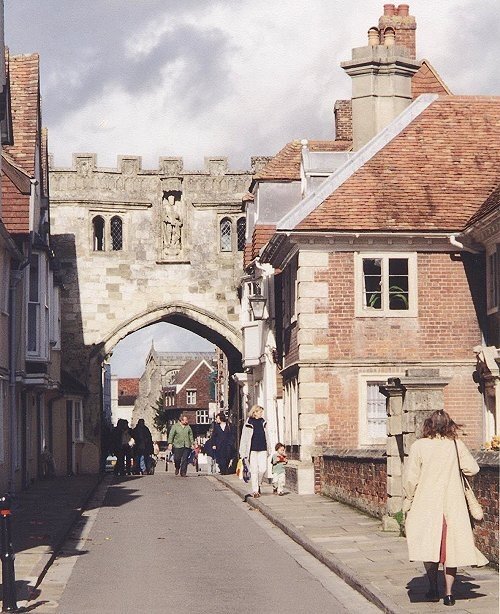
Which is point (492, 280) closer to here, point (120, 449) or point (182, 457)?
point (182, 457)

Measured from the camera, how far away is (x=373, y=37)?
104ft

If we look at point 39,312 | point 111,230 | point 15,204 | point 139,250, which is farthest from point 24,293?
point 139,250

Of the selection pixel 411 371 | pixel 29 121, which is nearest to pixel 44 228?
pixel 29 121

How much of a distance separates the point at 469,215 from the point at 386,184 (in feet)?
5.78

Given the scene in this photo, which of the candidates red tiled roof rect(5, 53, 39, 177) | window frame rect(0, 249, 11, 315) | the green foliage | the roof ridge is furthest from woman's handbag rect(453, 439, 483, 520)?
the green foliage

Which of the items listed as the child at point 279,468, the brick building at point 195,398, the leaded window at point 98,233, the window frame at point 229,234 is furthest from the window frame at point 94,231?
the brick building at point 195,398

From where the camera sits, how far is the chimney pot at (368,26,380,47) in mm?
31484

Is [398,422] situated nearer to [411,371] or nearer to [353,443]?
[411,371]

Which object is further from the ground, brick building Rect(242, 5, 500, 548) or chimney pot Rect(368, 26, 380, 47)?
chimney pot Rect(368, 26, 380, 47)

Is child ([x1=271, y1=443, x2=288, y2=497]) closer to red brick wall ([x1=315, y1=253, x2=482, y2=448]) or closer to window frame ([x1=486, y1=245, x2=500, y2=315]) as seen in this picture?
red brick wall ([x1=315, y1=253, x2=482, y2=448])

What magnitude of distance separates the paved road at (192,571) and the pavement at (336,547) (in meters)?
0.17

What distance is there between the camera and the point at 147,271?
4988 cm

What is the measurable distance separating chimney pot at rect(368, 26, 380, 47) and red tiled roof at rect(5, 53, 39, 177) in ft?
25.3

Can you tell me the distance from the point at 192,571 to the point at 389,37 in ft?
64.4
